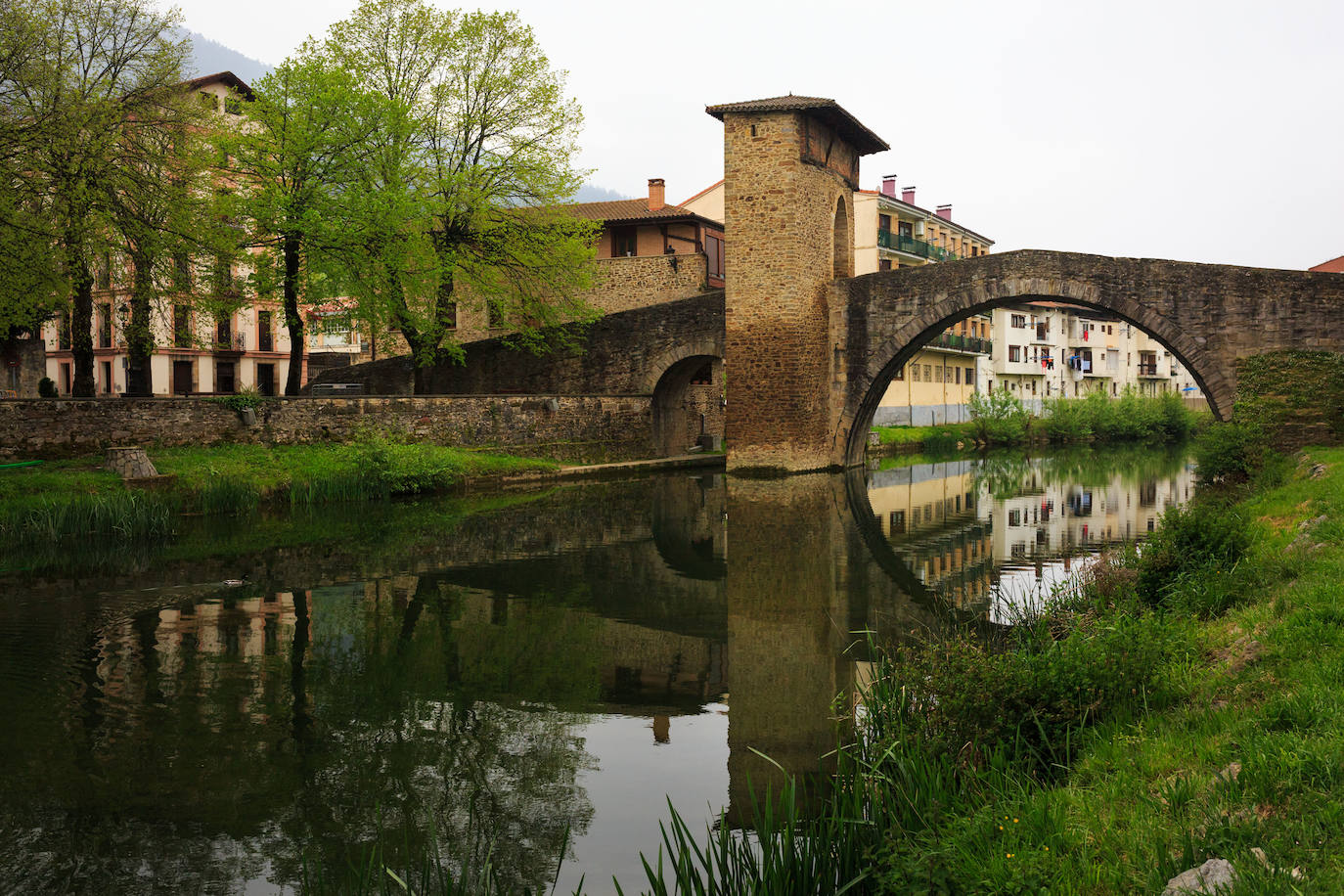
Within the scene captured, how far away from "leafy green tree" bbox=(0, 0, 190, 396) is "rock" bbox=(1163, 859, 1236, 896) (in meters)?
14.5

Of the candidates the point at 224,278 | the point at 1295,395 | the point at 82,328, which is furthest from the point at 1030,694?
the point at 224,278

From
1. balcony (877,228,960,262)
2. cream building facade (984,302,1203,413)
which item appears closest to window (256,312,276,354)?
balcony (877,228,960,262)

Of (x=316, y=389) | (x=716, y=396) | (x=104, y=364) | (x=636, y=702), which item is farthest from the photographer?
(x=104, y=364)

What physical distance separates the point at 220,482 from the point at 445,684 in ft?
36.6

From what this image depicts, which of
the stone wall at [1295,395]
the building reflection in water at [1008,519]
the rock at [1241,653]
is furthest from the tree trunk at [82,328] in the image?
the stone wall at [1295,395]

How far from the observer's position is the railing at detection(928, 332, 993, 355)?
43.2 meters

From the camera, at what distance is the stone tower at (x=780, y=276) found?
22641 mm

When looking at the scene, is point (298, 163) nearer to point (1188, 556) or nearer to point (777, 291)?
point (777, 291)

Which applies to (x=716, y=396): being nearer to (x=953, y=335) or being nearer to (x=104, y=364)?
(x=953, y=335)

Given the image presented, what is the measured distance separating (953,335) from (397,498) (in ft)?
102

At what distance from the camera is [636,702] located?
682 cm

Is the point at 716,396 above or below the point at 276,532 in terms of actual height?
above

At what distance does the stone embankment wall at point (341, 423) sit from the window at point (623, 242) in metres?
7.65

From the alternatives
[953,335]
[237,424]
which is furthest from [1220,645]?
[953,335]
